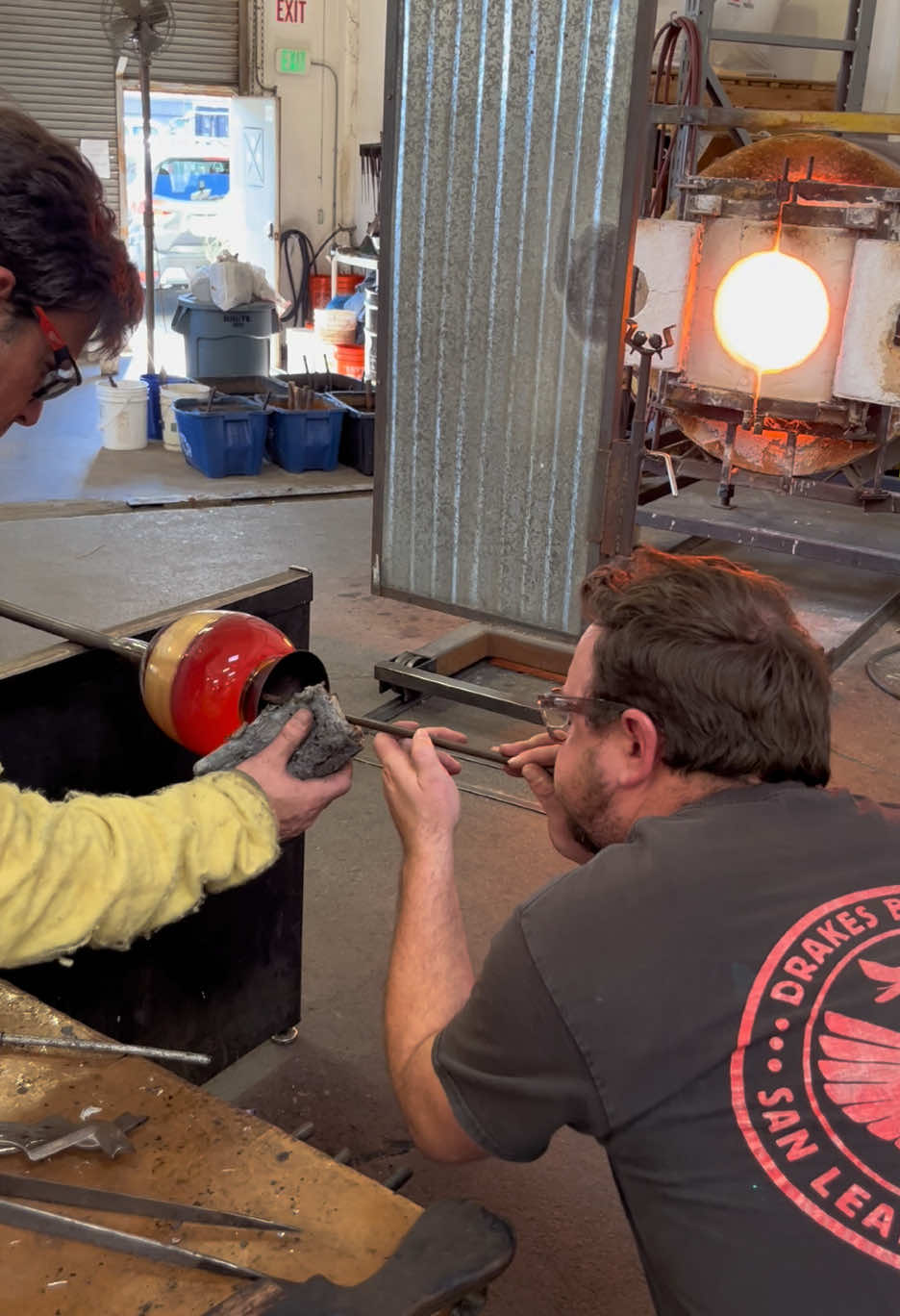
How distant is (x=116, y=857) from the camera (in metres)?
1.30

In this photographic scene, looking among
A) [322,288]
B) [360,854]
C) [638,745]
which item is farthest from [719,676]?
[322,288]

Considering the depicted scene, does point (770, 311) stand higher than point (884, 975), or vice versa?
point (770, 311)

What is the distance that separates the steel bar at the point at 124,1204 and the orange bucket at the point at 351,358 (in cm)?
747

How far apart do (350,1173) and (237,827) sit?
39 centimetres

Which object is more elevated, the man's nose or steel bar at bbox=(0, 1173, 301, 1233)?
the man's nose

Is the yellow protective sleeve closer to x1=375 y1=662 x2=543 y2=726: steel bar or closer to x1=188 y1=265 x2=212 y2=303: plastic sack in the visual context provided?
x1=375 y1=662 x2=543 y2=726: steel bar

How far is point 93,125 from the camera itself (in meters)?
8.70

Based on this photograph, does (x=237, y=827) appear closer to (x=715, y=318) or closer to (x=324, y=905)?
(x=324, y=905)

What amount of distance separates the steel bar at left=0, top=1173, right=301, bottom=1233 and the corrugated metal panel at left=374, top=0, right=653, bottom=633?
243cm

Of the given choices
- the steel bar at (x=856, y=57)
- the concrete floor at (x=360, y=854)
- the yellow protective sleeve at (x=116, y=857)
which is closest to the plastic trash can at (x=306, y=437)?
the concrete floor at (x=360, y=854)

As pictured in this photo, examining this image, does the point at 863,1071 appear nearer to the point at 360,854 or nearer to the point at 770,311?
the point at 360,854

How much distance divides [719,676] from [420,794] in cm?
43

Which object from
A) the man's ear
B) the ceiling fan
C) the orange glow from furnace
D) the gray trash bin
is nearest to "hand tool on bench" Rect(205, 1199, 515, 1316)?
the man's ear

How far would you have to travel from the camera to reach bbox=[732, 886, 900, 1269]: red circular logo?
0.99m
